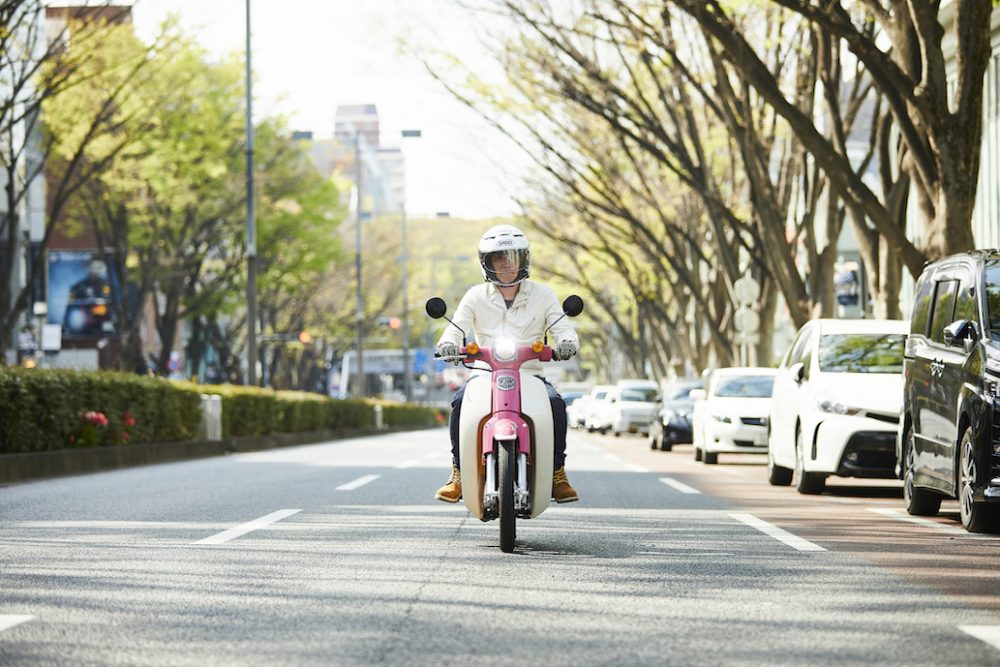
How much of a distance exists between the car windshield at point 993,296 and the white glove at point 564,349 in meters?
2.90

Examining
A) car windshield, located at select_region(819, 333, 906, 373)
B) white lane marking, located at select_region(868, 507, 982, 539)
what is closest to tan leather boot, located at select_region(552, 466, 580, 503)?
white lane marking, located at select_region(868, 507, 982, 539)

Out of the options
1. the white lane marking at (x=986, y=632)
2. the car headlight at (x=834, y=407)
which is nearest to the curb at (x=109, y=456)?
the car headlight at (x=834, y=407)

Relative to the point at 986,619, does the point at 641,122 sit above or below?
above

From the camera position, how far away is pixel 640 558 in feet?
25.2

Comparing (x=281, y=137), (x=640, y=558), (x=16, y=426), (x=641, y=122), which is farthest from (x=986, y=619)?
(x=281, y=137)

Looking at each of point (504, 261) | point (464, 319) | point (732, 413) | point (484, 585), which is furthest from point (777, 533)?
point (732, 413)

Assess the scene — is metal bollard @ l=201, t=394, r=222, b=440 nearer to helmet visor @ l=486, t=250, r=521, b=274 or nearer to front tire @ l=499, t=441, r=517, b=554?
helmet visor @ l=486, t=250, r=521, b=274

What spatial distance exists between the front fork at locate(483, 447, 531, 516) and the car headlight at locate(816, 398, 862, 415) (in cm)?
569

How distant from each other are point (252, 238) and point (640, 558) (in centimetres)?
2524

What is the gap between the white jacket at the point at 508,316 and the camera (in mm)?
8477

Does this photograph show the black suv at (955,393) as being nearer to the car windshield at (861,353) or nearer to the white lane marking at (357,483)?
the car windshield at (861,353)

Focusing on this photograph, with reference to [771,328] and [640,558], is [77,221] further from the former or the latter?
[640,558]

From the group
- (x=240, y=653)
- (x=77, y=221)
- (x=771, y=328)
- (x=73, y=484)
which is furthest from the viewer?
(x=77, y=221)

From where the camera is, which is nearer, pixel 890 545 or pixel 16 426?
pixel 890 545
